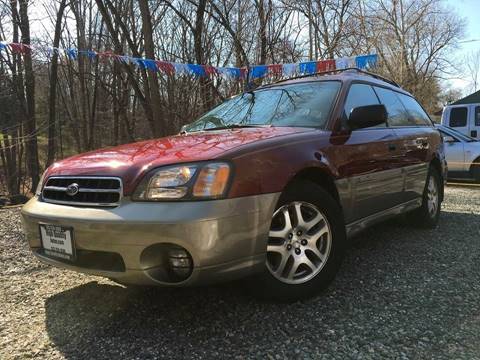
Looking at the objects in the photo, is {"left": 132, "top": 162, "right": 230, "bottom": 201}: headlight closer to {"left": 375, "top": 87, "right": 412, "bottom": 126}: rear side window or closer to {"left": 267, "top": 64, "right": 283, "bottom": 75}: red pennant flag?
{"left": 375, "top": 87, "right": 412, "bottom": 126}: rear side window

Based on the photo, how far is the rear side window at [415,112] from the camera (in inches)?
185

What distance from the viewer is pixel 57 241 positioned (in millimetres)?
2539

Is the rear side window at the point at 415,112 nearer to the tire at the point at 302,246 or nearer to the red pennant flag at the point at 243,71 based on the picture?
the tire at the point at 302,246

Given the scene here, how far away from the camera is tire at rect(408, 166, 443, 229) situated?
4762 millimetres

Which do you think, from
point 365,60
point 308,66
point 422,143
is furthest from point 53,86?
point 422,143

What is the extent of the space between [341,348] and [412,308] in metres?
0.72

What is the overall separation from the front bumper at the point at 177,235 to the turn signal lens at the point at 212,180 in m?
0.06

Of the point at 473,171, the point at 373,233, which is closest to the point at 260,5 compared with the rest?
the point at 473,171

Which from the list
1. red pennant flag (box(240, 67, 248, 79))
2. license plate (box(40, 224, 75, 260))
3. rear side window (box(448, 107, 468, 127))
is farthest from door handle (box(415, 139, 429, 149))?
rear side window (box(448, 107, 468, 127))

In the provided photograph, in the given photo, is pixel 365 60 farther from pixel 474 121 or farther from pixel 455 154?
pixel 474 121

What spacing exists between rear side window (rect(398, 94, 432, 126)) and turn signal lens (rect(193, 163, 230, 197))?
3003 millimetres

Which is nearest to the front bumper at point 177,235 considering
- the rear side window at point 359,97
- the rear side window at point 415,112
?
the rear side window at point 359,97

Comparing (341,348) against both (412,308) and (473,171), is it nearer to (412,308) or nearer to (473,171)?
(412,308)

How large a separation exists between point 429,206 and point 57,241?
12.7ft
